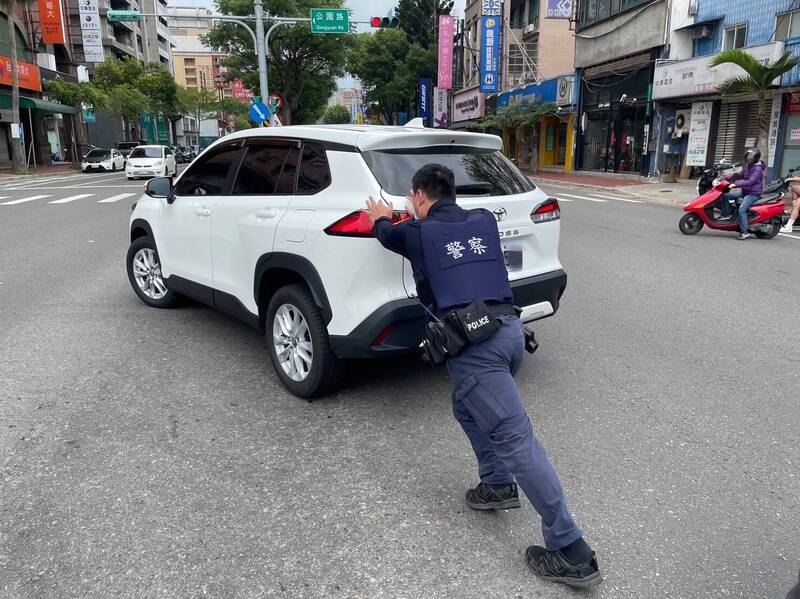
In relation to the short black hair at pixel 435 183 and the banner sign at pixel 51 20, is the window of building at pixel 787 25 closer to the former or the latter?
the short black hair at pixel 435 183

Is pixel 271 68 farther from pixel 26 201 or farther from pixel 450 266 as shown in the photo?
pixel 450 266

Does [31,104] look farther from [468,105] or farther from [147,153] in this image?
[468,105]

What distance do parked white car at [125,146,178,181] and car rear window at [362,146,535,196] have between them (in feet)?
87.2

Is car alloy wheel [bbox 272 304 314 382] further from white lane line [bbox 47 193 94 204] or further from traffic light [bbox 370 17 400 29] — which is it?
traffic light [bbox 370 17 400 29]

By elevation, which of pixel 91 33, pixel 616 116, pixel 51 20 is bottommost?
pixel 616 116

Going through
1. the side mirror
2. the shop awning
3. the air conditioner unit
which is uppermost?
the air conditioner unit

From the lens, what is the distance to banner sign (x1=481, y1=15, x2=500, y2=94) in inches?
1453

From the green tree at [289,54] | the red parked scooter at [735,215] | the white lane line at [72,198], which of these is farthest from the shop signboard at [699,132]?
the green tree at [289,54]

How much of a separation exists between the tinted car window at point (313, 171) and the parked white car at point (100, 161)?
38.8 meters

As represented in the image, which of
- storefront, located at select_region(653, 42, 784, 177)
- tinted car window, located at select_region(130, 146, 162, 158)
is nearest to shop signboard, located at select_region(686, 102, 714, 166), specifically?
storefront, located at select_region(653, 42, 784, 177)

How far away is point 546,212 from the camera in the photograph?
4.49 metres

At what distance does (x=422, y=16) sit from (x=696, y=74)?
121 ft

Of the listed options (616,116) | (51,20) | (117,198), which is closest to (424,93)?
(51,20)

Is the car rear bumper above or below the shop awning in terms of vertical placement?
below
